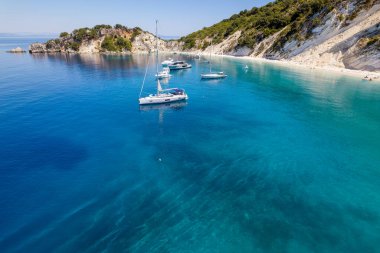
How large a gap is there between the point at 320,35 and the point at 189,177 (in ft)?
387

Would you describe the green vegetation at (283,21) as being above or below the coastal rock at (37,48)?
above

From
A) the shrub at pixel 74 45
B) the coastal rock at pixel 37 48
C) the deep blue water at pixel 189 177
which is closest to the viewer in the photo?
the deep blue water at pixel 189 177

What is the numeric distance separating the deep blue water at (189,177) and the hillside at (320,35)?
154 feet

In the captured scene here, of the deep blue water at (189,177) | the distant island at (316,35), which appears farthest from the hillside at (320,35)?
the deep blue water at (189,177)

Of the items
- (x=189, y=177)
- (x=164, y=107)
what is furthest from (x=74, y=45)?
(x=189, y=177)

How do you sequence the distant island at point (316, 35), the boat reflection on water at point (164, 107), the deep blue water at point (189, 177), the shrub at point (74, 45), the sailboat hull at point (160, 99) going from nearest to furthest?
the deep blue water at point (189, 177) < the boat reflection on water at point (164, 107) < the sailboat hull at point (160, 99) < the distant island at point (316, 35) < the shrub at point (74, 45)

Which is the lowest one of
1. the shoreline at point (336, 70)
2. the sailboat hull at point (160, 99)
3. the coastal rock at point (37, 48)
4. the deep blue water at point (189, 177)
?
the deep blue water at point (189, 177)

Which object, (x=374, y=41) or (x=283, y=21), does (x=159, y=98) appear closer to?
(x=374, y=41)

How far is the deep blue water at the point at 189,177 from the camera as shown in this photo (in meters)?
20.6

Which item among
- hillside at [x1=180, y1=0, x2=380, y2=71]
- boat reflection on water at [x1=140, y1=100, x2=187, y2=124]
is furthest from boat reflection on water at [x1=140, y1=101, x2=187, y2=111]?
hillside at [x1=180, y1=0, x2=380, y2=71]

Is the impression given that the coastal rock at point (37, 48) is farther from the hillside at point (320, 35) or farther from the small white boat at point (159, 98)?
the small white boat at point (159, 98)

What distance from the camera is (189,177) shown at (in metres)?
29.2

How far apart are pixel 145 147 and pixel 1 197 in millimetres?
18422

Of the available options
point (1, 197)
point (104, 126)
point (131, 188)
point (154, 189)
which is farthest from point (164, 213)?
point (104, 126)
